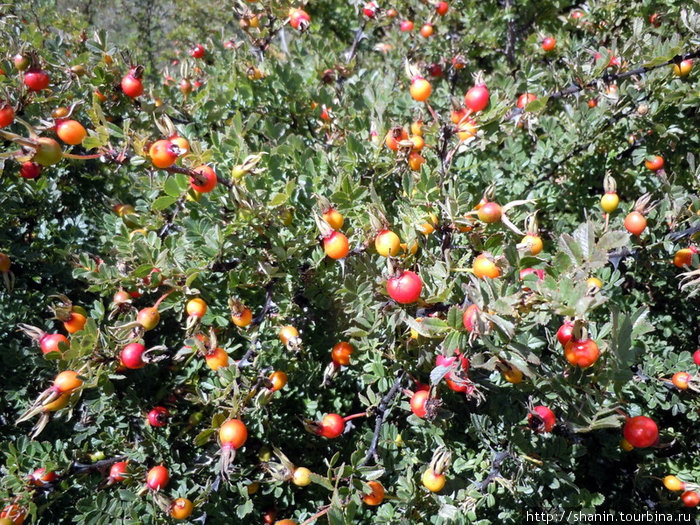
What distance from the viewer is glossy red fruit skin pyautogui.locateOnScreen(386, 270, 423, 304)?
4.12 feet

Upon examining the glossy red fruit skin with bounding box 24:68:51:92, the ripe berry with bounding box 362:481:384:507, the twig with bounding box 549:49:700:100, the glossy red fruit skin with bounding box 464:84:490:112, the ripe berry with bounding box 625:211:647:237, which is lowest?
the ripe berry with bounding box 362:481:384:507

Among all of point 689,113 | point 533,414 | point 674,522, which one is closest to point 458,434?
point 533,414

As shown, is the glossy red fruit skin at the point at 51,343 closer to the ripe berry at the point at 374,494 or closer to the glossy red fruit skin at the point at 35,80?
the glossy red fruit skin at the point at 35,80

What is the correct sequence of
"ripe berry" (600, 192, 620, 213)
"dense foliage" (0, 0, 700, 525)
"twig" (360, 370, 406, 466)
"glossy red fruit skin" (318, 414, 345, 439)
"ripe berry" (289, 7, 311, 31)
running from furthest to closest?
"ripe berry" (289, 7, 311, 31), "ripe berry" (600, 192, 620, 213), "glossy red fruit skin" (318, 414, 345, 439), "twig" (360, 370, 406, 466), "dense foliage" (0, 0, 700, 525)

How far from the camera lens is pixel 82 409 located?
1968mm

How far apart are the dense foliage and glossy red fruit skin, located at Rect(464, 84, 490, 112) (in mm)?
19

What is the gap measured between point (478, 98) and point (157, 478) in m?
1.85

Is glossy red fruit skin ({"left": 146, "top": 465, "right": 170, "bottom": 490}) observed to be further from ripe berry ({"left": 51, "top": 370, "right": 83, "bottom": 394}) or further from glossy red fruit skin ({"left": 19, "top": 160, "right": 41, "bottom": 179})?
glossy red fruit skin ({"left": 19, "top": 160, "right": 41, "bottom": 179})

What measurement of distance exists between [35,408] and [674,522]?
8.90 ft

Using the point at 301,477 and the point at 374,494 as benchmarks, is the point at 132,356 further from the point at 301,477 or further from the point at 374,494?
the point at 374,494

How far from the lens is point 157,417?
1.81m

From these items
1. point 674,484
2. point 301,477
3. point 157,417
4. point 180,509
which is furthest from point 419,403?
point 674,484

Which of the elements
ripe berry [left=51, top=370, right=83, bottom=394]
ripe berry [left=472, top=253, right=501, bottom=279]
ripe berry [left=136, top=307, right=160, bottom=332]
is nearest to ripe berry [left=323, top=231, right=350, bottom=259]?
ripe berry [left=472, top=253, right=501, bottom=279]

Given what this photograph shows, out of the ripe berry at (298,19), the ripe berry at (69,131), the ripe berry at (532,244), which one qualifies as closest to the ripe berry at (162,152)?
the ripe berry at (69,131)
